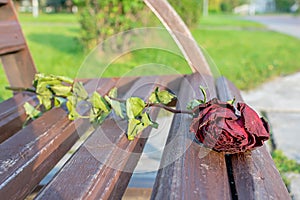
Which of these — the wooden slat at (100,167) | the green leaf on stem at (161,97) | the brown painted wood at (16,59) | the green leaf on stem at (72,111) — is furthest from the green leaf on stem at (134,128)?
the brown painted wood at (16,59)

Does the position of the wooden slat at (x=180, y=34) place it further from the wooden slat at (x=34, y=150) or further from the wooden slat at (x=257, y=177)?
the wooden slat at (x=257, y=177)

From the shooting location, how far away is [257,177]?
856 mm

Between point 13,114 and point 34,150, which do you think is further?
point 13,114

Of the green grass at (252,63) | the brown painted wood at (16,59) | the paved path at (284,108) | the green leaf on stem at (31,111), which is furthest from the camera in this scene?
the green grass at (252,63)

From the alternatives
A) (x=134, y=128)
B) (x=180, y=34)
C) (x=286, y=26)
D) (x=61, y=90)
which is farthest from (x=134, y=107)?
(x=286, y=26)

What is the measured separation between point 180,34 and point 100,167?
980 millimetres

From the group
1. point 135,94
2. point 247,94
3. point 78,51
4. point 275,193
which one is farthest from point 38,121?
point 78,51

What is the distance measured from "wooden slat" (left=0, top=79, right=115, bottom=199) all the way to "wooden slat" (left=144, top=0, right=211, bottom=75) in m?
0.61

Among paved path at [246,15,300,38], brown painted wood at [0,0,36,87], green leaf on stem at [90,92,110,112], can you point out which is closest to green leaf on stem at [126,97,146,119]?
green leaf on stem at [90,92,110,112]

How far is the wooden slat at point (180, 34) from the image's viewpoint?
1.71m

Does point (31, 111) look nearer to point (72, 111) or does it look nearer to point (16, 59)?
point (72, 111)

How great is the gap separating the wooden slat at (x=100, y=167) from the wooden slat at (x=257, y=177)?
252 mm

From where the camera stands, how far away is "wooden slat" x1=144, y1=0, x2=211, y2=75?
1.71 m

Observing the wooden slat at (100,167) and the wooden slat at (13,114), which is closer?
the wooden slat at (100,167)
